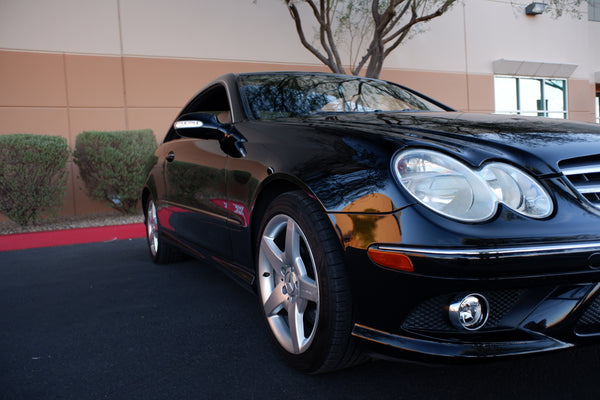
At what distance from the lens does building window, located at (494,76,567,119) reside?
12469 millimetres

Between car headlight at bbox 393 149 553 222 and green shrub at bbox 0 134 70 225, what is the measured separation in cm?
603

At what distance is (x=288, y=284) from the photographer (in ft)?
6.85

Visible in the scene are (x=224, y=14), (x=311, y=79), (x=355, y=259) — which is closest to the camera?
(x=355, y=259)

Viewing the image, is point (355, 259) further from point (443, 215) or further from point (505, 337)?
point (505, 337)

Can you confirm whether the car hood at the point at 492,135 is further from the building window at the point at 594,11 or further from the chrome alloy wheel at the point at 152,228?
the building window at the point at 594,11

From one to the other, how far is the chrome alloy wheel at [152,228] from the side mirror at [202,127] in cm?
158

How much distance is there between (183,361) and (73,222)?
5.72m

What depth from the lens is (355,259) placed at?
5.53ft

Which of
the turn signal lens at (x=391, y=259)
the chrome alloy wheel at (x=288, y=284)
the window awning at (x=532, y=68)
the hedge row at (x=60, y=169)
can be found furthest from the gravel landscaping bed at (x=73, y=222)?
the window awning at (x=532, y=68)

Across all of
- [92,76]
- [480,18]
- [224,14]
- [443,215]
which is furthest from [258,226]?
[480,18]

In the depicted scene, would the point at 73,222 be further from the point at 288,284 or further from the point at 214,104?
the point at 288,284

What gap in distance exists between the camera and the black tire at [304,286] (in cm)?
175

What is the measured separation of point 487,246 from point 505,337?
1.03 feet

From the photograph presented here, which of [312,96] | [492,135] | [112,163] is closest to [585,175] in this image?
[492,135]
